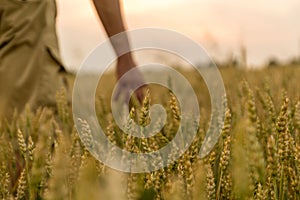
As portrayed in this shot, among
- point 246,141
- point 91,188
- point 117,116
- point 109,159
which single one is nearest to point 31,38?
point 117,116

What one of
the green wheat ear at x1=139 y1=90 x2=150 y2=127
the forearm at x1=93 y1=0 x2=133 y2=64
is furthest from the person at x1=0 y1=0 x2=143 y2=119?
the green wheat ear at x1=139 y1=90 x2=150 y2=127

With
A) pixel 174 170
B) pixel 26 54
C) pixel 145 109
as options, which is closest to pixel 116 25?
pixel 26 54

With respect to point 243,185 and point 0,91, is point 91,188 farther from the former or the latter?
point 0,91

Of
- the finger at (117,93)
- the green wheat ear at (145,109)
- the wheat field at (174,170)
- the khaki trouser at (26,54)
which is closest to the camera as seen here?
the wheat field at (174,170)

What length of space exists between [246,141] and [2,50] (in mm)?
1578

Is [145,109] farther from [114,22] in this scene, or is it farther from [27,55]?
[27,55]

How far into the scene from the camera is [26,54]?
2039mm

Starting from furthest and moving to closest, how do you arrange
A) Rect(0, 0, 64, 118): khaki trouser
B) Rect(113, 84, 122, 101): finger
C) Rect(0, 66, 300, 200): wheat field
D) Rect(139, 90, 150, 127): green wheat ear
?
Rect(0, 0, 64, 118): khaki trouser < Rect(113, 84, 122, 101): finger < Rect(139, 90, 150, 127): green wheat ear < Rect(0, 66, 300, 200): wheat field

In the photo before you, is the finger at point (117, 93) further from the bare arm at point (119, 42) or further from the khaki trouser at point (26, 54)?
the khaki trouser at point (26, 54)

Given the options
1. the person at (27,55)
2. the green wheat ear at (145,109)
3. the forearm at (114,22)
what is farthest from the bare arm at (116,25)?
the green wheat ear at (145,109)

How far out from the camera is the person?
2.00m

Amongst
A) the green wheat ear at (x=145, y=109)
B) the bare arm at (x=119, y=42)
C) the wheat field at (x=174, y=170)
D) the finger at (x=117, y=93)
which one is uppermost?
the bare arm at (x=119, y=42)

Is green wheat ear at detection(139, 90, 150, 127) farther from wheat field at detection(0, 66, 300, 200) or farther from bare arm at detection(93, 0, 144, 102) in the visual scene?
bare arm at detection(93, 0, 144, 102)

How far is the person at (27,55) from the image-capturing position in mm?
2002
